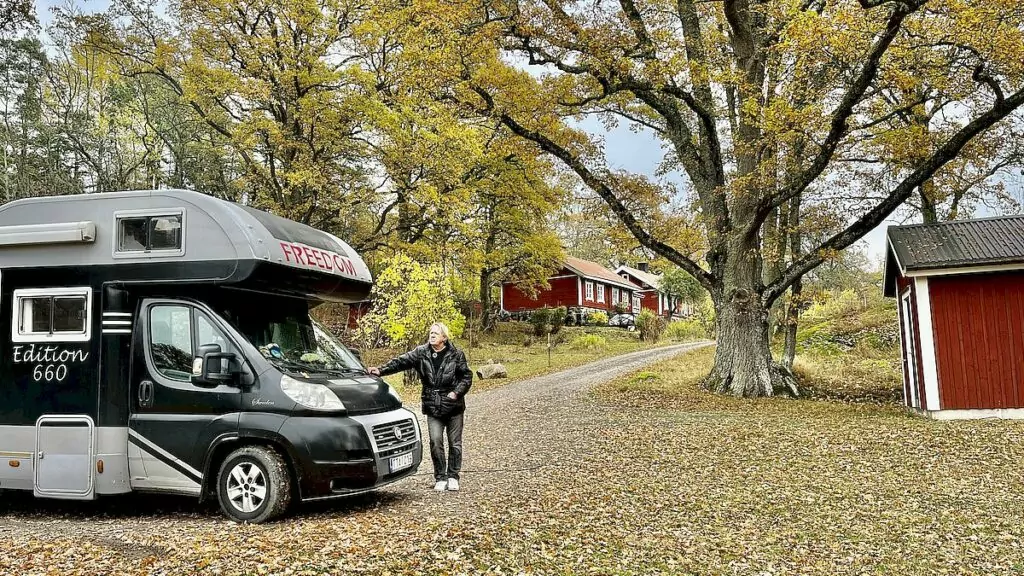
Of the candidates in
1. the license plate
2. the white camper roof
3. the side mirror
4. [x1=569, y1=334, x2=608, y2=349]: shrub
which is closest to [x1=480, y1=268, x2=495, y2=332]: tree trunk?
[x1=569, y1=334, x2=608, y2=349]: shrub

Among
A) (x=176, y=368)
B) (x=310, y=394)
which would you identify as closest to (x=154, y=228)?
(x=176, y=368)

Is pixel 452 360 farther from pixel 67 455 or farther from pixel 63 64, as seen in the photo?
pixel 63 64

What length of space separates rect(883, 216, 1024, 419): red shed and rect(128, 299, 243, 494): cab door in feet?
41.0

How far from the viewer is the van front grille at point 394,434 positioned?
6.96 meters

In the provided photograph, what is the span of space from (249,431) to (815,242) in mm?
15936

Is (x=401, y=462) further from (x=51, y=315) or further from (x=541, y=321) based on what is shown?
(x=541, y=321)

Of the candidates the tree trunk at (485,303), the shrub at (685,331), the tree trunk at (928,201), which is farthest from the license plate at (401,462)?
the shrub at (685,331)

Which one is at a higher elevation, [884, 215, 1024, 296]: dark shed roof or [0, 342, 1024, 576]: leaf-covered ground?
[884, 215, 1024, 296]: dark shed roof

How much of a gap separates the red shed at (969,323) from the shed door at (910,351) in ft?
1.02

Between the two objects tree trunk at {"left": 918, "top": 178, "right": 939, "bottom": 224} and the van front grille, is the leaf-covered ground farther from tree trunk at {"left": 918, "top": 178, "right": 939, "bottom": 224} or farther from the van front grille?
tree trunk at {"left": 918, "top": 178, "right": 939, "bottom": 224}

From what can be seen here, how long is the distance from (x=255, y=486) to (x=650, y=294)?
6247cm

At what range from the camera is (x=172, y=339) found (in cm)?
718

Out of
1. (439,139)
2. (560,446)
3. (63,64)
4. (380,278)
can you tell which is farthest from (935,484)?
(63,64)

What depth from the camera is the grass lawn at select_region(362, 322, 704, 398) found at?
85.4ft
